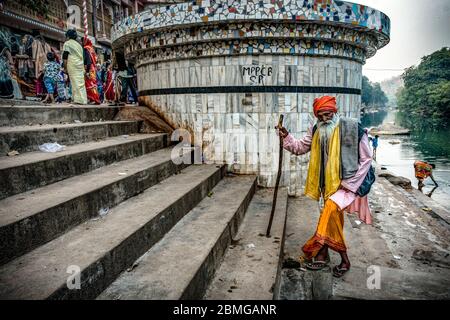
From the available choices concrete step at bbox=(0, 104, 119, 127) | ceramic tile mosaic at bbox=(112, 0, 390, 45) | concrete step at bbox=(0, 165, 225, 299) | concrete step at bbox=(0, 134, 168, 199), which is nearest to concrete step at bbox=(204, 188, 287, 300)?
concrete step at bbox=(0, 165, 225, 299)

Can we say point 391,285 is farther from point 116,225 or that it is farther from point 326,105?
point 116,225

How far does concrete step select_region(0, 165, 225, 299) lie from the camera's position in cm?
173

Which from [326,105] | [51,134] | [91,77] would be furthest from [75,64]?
[326,105]

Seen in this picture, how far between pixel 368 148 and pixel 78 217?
2.65 meters

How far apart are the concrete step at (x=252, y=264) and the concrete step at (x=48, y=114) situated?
2.86 metres

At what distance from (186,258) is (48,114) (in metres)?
3.01

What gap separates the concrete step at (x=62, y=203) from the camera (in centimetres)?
196

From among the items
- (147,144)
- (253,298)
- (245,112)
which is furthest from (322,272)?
(147,144)

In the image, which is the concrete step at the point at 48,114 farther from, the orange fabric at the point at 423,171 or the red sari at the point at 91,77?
the orange fabric at the point at 423,171

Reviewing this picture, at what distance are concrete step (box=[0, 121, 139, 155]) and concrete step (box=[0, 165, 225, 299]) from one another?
1.23 meters

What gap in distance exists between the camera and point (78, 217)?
2.46 meters

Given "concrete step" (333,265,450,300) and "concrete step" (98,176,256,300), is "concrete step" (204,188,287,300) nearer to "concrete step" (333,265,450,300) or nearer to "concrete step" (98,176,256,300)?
"concrete step" (98,176,256,300)

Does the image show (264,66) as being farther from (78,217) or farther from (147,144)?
(78,217)

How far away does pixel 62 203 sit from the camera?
2287mm
